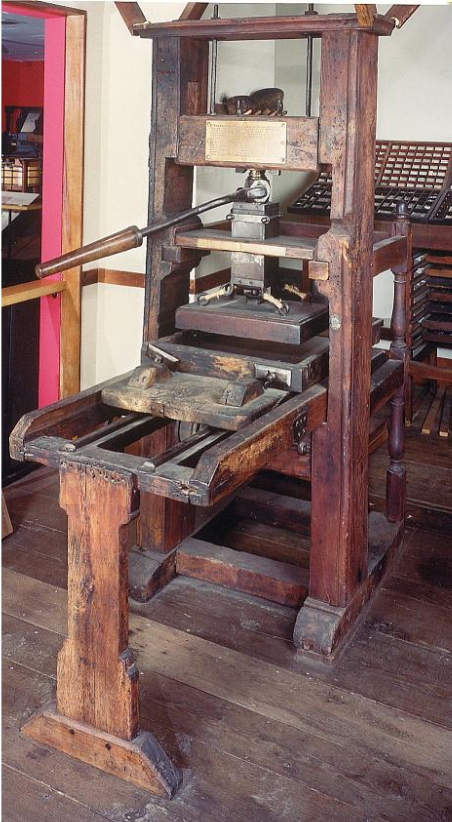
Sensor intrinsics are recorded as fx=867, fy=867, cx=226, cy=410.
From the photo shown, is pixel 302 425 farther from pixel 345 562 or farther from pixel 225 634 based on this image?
pixel 225 634

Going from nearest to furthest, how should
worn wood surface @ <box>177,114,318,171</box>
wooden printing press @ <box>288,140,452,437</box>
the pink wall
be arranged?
worn wood surface @ <box>177,114,318,171</box> < wooden printing press @ <box>288,140,452,437</box> < the pink wall

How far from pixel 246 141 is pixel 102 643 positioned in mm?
1478

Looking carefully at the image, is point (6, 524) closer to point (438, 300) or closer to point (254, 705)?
point (254, 705)

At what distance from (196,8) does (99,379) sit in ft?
6.14

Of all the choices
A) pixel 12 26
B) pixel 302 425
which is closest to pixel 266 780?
pixel 302 425

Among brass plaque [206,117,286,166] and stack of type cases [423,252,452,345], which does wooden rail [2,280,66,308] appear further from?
stack of type cases [423,252,452,345]

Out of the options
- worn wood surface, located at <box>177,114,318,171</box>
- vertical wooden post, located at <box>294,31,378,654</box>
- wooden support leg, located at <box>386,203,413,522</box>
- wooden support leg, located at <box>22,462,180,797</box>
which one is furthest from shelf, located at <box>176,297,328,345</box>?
wooden support leg, located at <box>22,462,180,797</box>

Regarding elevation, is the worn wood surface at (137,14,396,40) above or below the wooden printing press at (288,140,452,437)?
above

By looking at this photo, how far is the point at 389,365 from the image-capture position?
3.24 m

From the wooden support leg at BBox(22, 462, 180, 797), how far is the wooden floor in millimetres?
65

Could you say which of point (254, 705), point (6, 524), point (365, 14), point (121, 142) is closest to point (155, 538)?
point (6, 524)

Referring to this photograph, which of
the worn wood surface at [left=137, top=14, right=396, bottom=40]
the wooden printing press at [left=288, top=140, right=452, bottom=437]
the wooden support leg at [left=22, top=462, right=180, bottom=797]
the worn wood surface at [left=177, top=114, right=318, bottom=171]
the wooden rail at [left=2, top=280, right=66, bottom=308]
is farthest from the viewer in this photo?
the wooden printing press at [left=288, top=140, right=452, bottom=437]

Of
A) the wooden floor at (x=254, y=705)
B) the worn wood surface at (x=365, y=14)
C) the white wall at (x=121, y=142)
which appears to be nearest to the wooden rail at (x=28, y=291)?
the white wall at (x=121, y=142)

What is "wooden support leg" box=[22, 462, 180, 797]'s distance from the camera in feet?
6.81
